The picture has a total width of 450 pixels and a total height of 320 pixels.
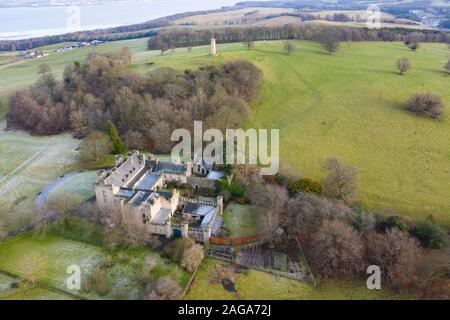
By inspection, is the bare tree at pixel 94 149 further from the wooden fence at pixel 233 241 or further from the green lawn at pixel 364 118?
the wooden fence at pixel 233 241

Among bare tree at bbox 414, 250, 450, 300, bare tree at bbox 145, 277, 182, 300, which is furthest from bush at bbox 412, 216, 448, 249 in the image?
bare tree at bbox 145, 277, 182, 300

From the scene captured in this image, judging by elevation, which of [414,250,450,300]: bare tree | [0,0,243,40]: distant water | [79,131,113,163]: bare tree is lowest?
[414,250,450,300]: bare tree

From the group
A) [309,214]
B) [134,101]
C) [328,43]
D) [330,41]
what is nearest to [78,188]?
[134,101]

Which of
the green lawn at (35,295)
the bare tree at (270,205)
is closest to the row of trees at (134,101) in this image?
the bare tree at (270,205)

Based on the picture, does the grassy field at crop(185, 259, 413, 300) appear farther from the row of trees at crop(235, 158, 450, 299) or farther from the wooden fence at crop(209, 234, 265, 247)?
the wooden fence at crop(209, 234, 265, 247)

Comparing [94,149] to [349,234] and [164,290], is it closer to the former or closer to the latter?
[164,290]

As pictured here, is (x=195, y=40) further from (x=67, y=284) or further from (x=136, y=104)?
(x=67, y=284)
